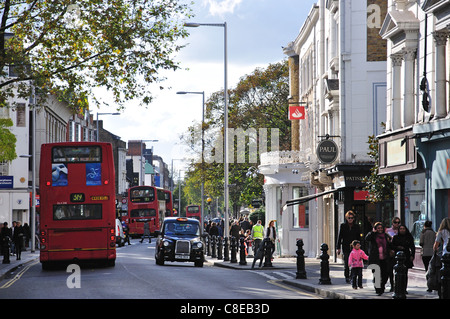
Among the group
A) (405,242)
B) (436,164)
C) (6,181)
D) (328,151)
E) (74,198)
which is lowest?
(405,242)

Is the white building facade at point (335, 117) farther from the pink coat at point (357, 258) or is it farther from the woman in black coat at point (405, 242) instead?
the woman in black coat at point (405, 242)

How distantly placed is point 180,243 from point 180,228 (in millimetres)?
955

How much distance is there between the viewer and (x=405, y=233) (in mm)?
18516

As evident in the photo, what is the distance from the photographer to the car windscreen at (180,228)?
32.2 m

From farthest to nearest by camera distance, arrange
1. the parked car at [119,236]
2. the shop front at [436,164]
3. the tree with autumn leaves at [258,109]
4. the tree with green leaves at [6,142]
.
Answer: the tree with autumn leaves at [258,109], the parked car at [119,236], the tree with green leaves at [6,142], the shop front at [436,164]

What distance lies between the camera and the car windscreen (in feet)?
106

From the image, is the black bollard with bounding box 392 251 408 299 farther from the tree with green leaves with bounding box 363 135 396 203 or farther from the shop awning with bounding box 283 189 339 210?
the shop awning with bounding box 283 189 339 210

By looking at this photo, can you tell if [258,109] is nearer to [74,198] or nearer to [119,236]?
[119,236]

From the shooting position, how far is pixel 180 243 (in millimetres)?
31422

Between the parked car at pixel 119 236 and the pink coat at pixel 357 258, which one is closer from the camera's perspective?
the pink coat at pixel 357 258

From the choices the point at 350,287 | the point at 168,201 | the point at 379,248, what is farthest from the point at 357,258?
the point at 168,201

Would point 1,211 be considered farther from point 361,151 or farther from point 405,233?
point 405,233

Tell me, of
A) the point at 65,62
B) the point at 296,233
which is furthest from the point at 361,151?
the point at 65,62

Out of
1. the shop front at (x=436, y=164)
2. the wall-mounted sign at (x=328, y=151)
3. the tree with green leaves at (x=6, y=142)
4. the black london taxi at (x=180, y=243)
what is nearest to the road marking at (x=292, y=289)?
the shop front at (x=436, y=164)
